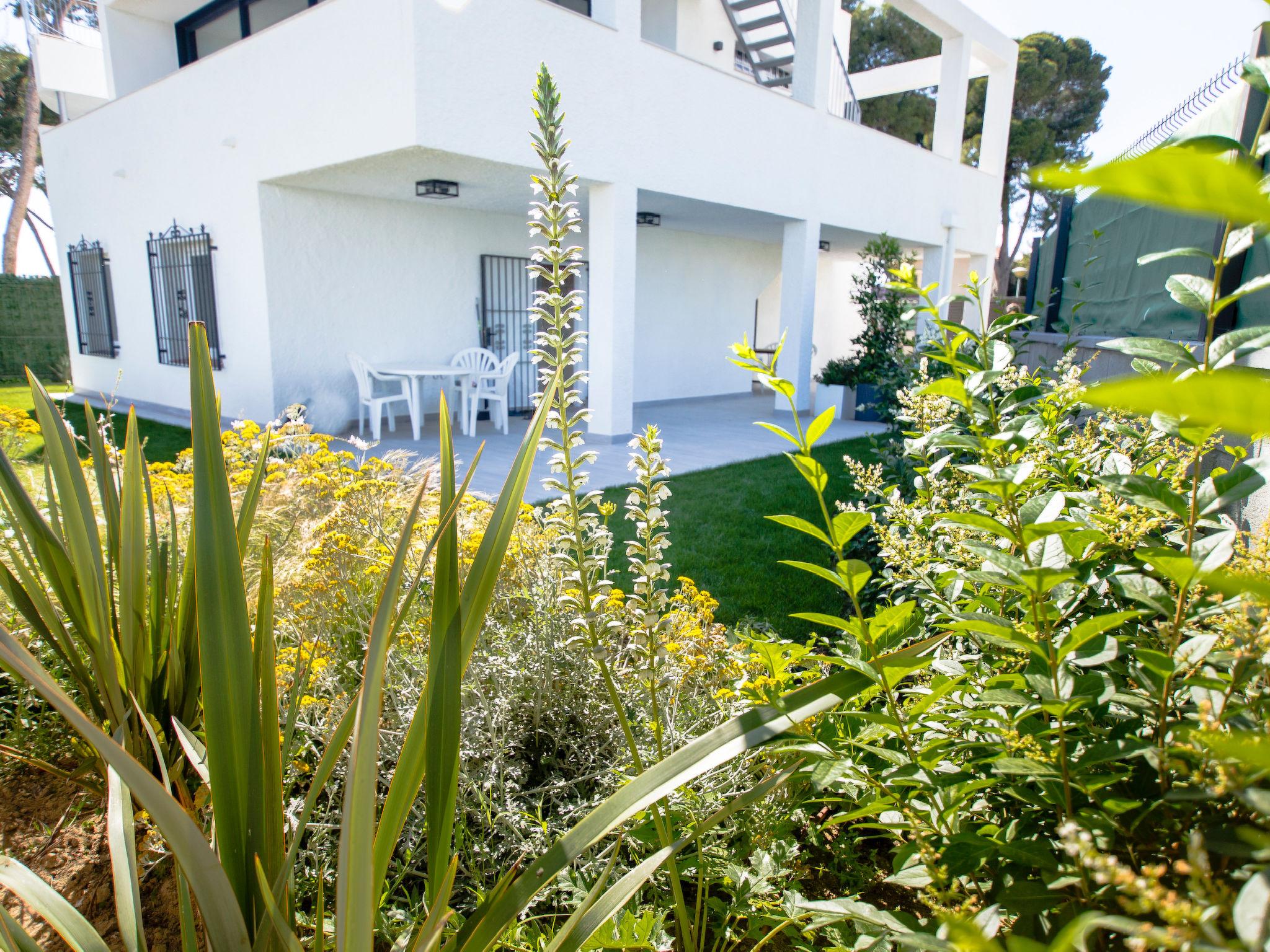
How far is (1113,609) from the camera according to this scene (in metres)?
1.06

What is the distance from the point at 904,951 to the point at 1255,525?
1633mm

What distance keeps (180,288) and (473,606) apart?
9.95 meters

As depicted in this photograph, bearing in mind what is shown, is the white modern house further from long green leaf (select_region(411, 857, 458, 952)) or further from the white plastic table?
long green leaf (select_region(411, 857, 458, 952))

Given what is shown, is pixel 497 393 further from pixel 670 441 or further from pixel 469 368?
pixel 670 441

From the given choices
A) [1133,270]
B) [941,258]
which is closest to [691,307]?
[941,258]

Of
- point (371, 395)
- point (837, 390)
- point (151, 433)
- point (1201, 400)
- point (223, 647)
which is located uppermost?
point (1201, 400)

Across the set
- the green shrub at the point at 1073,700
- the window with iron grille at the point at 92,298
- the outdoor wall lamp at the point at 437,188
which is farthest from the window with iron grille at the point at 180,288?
the green shrub at the point at 1073,700

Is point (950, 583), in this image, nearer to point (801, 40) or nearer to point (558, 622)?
point (558, 622)

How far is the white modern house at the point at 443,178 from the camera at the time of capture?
6582 millimetres

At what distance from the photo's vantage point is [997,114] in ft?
43.2

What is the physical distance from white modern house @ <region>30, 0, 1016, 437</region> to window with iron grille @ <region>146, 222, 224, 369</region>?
0.04m

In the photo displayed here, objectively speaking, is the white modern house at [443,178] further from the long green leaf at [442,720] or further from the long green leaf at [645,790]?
the long green leaf at [645,790]

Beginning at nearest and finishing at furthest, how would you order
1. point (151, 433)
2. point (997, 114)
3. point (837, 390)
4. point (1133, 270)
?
1. point (1133, 270)
2. point (151, 433)
3. point (837, 390)
4. point (997, 114)

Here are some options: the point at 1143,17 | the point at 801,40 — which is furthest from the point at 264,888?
the point at 801,40
